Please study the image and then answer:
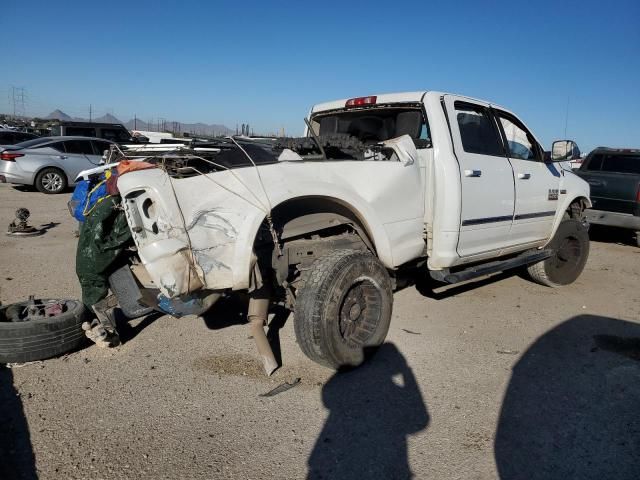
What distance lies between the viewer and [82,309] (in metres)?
3.68

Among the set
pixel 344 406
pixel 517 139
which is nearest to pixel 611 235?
pixel 517 139

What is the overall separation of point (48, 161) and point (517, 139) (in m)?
12.4

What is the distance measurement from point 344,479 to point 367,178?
2050mm

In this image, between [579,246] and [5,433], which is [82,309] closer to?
[5,433]

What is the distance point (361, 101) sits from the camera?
15.5 feet

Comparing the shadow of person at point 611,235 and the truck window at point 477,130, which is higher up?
the truck window at point 477,130

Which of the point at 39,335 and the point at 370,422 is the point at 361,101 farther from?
the point at 39,335

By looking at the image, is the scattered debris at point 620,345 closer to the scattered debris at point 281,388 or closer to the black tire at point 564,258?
the black tire at point 564,258

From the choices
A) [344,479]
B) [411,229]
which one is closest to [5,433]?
[344,479]

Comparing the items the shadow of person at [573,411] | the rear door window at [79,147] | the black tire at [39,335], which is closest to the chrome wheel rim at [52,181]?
the rear door window at [79,147]

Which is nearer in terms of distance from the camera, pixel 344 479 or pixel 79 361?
pixel 344 479

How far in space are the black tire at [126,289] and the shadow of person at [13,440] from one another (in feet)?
2.77

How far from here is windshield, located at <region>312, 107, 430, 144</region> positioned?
13.9 feet

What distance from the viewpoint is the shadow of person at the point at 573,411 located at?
2.55 metres
